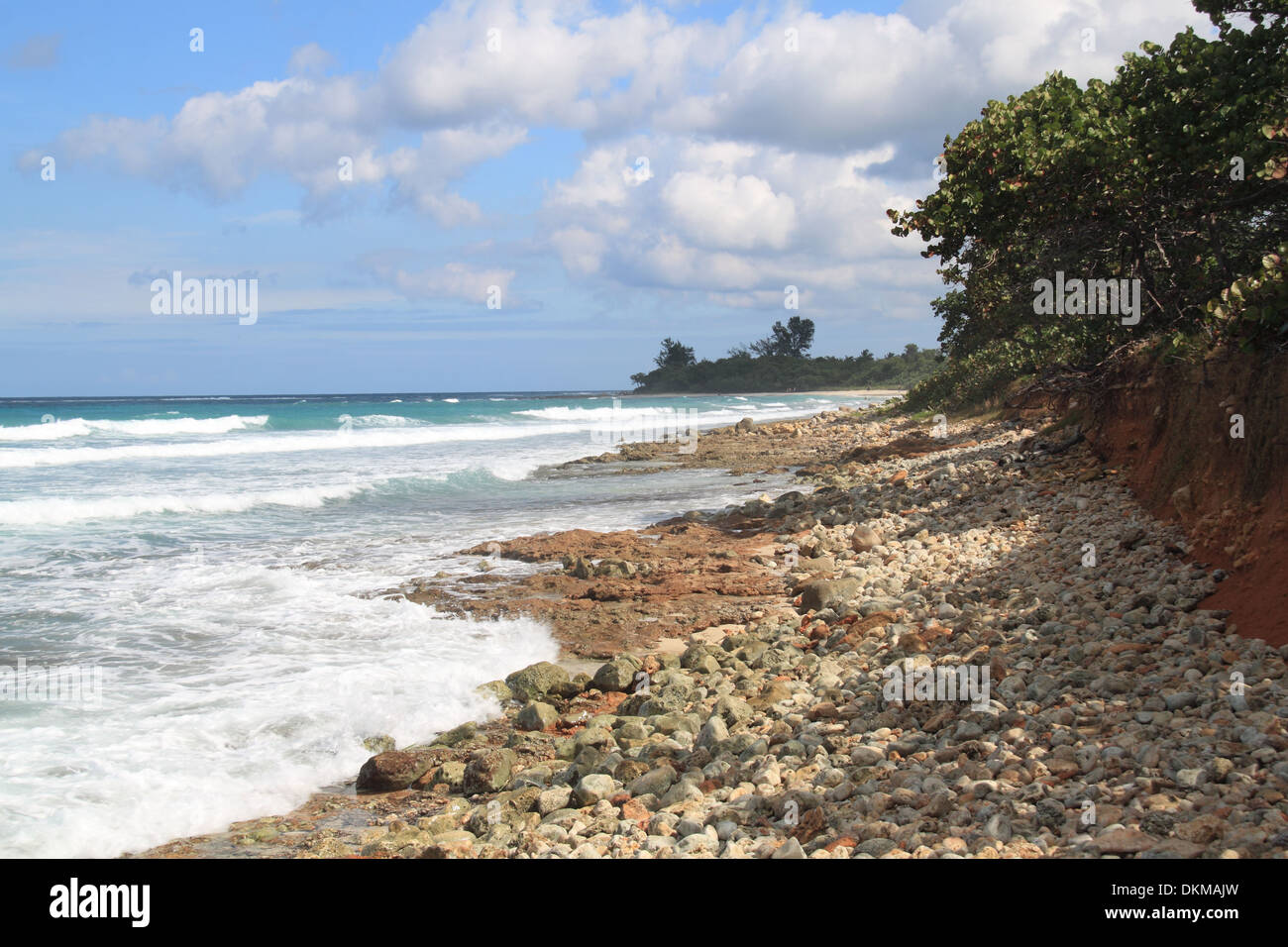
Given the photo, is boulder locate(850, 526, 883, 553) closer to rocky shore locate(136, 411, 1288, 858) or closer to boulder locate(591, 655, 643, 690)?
rocky shore locate(136, 411, 1288, 858)

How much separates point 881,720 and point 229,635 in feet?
24.3

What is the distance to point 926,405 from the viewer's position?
3844 centimetres

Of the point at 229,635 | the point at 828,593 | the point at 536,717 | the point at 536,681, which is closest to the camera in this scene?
the point at 536,717

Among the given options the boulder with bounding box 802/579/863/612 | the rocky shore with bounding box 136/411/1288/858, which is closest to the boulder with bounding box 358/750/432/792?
the rocky shore with bounding box 136/411/1288/858

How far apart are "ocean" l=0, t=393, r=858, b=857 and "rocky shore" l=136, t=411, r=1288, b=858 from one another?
56cm

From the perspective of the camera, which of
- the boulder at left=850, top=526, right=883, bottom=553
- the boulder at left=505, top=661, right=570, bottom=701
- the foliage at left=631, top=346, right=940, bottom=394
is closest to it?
the boulder at left=505, top=661, right=570, bottom=701

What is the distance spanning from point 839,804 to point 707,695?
291 cm

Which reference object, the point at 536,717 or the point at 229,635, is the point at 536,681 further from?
the point at 229,635

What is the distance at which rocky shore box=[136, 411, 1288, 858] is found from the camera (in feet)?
15.0

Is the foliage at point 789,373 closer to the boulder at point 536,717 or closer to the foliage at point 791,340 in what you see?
the foliage at point 791,340

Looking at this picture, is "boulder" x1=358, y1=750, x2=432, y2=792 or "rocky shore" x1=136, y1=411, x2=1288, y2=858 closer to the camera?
"rocky shore" x1=136, y1=411, x2=1288, y2=858

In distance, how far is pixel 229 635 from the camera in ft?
33.3

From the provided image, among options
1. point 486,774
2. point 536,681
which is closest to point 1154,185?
point 536,681

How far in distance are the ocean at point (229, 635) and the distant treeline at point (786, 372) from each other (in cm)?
9559
